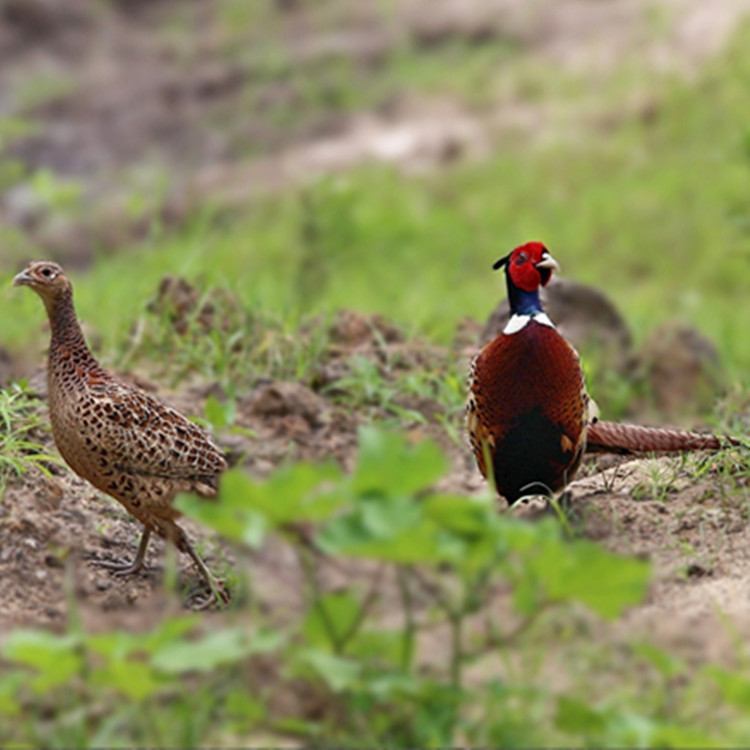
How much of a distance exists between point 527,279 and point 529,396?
0.41 meters

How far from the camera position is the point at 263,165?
1448 centimetres

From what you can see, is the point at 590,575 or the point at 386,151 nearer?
the point at 590,575

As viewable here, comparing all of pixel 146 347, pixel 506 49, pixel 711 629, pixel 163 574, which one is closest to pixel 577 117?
pixel 506 49

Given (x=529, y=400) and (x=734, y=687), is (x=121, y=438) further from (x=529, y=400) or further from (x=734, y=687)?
(x=734, y=687)

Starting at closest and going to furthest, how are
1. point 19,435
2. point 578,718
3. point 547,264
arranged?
point 578,718 → point 547,264 → point 19,435

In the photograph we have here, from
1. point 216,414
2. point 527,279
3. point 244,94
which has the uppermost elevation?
point 244,94

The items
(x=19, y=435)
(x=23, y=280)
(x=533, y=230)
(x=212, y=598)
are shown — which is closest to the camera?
(x=212, y=598)

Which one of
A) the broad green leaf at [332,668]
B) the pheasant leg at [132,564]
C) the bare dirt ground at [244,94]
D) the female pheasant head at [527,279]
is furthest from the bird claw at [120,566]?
the bare dirt ground at [244,94]

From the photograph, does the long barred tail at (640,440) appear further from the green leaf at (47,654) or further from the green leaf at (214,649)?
the green leaf at (47,654)

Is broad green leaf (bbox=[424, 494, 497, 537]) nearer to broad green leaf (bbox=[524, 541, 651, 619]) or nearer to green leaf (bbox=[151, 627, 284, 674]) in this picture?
broad green leaf (bbox=[524, 541, 651, 619])

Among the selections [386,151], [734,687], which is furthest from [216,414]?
[386,151]

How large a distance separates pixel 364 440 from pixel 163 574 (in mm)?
2129

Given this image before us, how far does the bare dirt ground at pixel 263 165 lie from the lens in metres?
3.95

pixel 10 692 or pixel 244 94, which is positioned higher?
pixel 244 94
